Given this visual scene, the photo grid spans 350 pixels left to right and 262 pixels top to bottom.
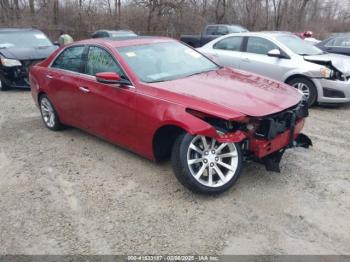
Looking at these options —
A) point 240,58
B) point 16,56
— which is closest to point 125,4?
point 16,56

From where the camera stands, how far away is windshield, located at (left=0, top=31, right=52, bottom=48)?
32.7ft

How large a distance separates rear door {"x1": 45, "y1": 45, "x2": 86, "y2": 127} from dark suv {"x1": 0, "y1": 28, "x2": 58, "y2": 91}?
402cm

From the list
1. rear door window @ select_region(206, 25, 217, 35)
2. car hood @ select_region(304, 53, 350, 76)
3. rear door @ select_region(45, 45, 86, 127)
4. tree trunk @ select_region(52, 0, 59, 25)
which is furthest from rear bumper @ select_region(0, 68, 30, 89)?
tree trunk @ select_region(52, 0, 59, 25)

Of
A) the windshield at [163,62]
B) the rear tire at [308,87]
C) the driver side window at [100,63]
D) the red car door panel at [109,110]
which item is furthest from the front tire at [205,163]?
the rear tire at [308,87]

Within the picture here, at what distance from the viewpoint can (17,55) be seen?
30.7ft

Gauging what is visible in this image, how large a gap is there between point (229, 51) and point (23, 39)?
594cm

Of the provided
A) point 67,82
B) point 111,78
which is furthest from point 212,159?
point 67,82

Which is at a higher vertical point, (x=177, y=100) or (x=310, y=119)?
(x=177, y=100)

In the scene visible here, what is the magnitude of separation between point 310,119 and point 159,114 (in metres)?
3.74

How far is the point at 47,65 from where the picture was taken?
5.90 meters

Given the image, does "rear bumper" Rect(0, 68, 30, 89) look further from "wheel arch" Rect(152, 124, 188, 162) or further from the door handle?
"wheel arch" Rect(152, 124, 188, 162)

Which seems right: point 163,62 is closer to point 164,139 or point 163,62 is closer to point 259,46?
point 164,139

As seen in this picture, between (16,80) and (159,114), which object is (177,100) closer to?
(159,114)

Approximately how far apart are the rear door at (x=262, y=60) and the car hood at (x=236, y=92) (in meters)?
2.87
